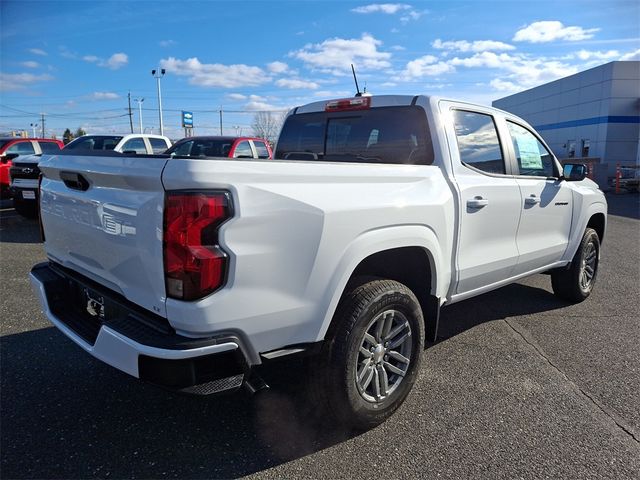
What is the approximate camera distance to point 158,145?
12172mm

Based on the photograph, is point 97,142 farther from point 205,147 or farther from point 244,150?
point 244,150

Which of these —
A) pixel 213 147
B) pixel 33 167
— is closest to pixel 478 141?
pixel 213 147

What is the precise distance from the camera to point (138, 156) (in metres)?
2.21

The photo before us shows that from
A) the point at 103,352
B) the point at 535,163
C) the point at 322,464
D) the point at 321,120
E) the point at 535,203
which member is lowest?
the point at 322,464

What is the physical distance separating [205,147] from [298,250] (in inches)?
356

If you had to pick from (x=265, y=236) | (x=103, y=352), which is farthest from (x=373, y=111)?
(x=103, y=352)

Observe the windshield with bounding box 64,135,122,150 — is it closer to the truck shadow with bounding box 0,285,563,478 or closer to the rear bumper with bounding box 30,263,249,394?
the truck shadow with bounding box 0,285,563,478

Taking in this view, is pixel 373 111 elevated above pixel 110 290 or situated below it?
above

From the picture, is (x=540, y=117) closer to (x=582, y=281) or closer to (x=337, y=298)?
(x=582, y=281)

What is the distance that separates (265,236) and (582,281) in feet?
14.7

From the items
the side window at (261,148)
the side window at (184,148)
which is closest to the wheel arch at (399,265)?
the side window at (184,148)

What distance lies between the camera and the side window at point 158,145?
11.9m

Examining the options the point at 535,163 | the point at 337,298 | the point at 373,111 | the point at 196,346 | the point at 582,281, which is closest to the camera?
the point at 196,346

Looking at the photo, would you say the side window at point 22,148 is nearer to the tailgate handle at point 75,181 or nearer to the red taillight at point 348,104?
the red taillight at point 348,104
